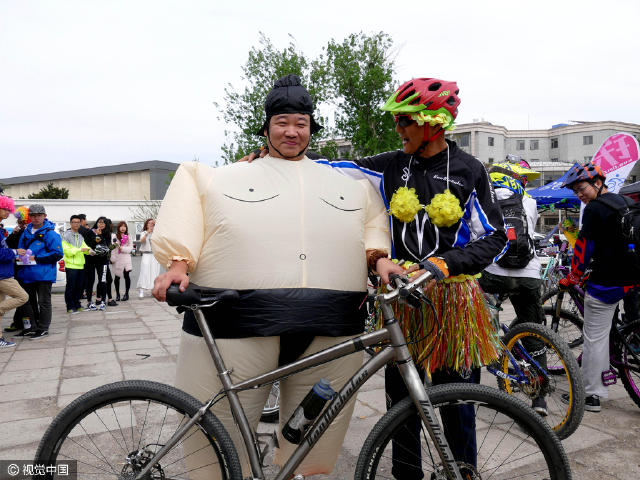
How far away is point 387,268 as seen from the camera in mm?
2102

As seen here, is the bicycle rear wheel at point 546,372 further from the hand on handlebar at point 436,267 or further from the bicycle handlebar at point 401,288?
the bicycle handlebar at point 401,288

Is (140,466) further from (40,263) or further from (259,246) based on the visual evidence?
(40,263)

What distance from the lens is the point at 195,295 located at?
1.89 m

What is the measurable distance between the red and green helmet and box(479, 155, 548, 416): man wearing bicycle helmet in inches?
54.4

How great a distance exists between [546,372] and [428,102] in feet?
6.92

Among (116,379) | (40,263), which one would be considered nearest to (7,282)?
(40,263)

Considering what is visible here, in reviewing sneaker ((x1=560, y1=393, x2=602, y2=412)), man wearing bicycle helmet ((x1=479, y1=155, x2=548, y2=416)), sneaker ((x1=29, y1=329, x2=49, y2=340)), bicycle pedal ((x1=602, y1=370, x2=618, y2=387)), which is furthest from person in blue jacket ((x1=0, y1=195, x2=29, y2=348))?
bicycle pedal ((x1=602, y1=370, x2=618, y2=387))

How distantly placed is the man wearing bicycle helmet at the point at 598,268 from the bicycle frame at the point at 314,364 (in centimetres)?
232

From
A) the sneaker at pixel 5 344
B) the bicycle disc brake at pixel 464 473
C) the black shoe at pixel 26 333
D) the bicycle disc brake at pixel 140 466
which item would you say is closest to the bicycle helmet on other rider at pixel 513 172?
the bicycle disc brake at pixel 464 473

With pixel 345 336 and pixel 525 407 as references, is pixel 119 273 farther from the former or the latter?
pixel 525 407

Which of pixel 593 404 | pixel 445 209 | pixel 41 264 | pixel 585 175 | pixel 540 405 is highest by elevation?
pixel 585 175

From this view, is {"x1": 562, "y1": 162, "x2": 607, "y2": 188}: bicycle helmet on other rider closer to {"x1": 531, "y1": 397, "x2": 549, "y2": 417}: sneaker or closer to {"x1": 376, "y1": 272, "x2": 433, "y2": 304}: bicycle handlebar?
{"x1": 531, "y1": 397, "x2": 549, "y2": 417}: sneaker

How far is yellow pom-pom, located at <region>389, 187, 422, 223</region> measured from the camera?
218cm

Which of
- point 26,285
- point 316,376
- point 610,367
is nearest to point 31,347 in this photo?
point 26,285
